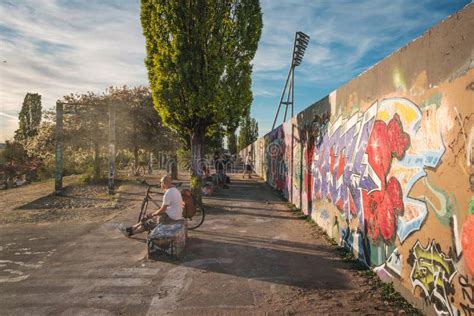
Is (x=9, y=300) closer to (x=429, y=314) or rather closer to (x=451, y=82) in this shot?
(x=429, y=314)

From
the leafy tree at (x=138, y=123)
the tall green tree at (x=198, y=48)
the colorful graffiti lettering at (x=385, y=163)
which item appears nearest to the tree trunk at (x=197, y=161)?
the tall green tree at (x=198, y=48)

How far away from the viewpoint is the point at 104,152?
21453 millimetres

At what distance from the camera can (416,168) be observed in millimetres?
4000

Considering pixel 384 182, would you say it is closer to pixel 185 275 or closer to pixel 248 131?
pixel 185 275

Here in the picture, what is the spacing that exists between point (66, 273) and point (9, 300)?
1.03 m

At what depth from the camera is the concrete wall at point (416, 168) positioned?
3.19 metres

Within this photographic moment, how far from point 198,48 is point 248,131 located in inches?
1837

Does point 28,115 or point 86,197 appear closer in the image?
point 86,197

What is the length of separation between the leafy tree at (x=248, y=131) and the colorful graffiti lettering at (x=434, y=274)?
165ft

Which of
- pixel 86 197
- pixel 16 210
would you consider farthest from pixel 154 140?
pixel 16 210

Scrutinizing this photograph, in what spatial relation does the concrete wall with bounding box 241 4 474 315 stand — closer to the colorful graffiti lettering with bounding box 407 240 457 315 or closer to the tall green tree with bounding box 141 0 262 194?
the colorful graffiti lettering with bounding box 407 240 457 315

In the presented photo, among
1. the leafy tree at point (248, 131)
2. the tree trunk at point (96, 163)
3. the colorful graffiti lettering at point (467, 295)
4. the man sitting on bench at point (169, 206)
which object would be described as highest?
the leafy tree at point (248, 131)

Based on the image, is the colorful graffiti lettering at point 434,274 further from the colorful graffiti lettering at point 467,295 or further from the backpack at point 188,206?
the backpack at point 188,206


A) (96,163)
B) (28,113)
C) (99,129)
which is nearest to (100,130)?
(99,129)
